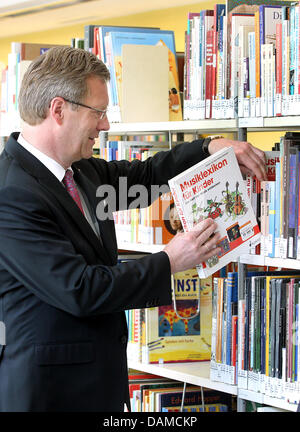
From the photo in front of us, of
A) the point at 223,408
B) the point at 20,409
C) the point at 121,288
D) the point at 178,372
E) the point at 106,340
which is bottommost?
the point at 223,408

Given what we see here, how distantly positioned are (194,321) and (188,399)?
1.09 ft

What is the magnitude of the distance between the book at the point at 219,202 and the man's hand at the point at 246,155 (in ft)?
0.30

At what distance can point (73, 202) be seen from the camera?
1954 millimetres

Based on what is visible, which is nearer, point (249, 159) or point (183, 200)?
point (183, 200)

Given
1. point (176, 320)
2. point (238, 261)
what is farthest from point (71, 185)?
point (176, 320)

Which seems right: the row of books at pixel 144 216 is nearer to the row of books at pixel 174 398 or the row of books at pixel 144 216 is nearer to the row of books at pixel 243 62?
the row of books at pixel 243 62

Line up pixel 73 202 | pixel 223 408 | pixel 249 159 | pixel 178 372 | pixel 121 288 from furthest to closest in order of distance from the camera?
pixel 223 408
pixel 178 372
pixel 249 159
pixel 73 202
pixel 121 288

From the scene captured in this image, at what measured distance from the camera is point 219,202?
208 cm

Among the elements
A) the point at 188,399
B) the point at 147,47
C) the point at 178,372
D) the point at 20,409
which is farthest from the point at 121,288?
the point at 147,47

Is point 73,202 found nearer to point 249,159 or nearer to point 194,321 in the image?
point 249,159

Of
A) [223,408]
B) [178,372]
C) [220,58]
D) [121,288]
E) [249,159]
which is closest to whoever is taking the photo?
[121,288]

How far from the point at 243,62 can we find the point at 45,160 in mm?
823

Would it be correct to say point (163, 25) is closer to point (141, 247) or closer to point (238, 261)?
point (141, 247)

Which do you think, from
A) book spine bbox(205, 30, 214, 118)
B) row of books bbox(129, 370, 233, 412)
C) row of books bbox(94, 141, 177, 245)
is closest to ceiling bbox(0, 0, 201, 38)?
row of books bbox(94, 141, 177, 245)
